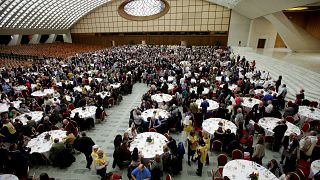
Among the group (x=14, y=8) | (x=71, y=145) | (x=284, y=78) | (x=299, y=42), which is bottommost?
(x=71, y=145)

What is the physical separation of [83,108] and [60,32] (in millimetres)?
41201

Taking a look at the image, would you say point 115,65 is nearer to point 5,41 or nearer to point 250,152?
point 250,152

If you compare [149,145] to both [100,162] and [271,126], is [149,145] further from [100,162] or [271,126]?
[271,126]

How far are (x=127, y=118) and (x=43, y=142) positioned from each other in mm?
4249

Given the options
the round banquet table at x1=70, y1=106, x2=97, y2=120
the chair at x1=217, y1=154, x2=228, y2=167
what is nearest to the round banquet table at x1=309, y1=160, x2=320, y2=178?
the chair at x1=217, y1=154, x2=228, y2=167

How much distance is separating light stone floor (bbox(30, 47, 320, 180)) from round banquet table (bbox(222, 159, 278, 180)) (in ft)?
3.77

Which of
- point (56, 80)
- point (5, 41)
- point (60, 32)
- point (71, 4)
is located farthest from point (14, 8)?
point (56, 80)

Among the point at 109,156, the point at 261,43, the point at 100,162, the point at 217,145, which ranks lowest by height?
the point at 109,156

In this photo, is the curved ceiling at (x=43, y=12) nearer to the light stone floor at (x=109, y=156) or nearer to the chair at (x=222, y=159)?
the light stone floor at (x=109, y=156)

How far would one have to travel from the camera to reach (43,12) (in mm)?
32812

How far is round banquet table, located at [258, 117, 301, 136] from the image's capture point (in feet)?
24.0

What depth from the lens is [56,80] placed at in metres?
14.2

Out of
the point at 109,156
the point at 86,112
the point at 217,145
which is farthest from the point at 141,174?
the point at 86,112

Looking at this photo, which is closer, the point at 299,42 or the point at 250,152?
the point at 250,152
